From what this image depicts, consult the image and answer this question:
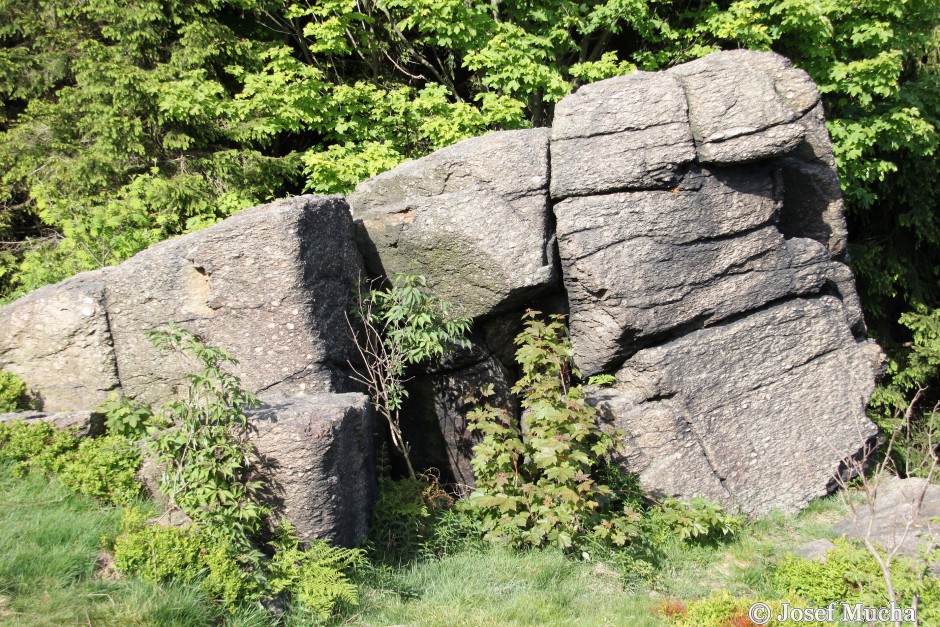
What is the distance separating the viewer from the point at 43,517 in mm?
4555

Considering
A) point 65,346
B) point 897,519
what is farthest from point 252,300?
point 897,519

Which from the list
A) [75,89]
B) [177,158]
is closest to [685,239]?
[177,158]

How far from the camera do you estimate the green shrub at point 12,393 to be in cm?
609

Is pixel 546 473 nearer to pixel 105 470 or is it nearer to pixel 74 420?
pixel 105 470

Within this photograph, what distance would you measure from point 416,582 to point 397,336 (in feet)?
6.69

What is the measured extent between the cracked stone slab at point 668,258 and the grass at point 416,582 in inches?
73.6

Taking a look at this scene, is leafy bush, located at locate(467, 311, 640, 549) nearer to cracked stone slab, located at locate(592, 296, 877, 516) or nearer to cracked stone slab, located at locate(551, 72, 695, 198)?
cracked stone slab, located at locate(592, 296, 877, 516)

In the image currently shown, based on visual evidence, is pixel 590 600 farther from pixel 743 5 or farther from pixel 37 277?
pixel 743 5

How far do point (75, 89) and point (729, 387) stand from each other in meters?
8.97

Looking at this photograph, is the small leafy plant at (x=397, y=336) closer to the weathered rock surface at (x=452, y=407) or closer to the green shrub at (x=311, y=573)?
the weathered rock surface at (x=452, y=407)

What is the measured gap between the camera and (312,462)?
15.9 feet

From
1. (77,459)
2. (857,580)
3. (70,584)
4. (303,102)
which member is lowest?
(857,580)

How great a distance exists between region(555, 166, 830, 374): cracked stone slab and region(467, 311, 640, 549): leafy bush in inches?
21.5
